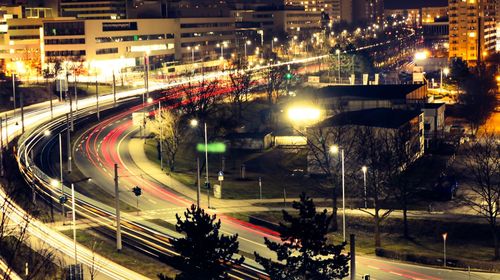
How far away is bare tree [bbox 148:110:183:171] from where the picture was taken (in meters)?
86.8

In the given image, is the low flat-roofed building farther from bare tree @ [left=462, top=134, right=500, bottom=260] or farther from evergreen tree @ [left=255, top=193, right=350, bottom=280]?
evergreen tree @ [left=255, top=193, right=350, bottom=280]

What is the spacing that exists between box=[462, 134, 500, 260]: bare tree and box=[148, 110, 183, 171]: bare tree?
2712 centimetres

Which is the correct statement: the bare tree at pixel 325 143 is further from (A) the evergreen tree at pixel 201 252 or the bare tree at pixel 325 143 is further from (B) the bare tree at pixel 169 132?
(A) the evergreen tree at pixel 201 252

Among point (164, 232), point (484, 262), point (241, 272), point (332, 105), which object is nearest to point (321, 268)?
point (241, 272)

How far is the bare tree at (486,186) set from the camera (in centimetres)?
5906

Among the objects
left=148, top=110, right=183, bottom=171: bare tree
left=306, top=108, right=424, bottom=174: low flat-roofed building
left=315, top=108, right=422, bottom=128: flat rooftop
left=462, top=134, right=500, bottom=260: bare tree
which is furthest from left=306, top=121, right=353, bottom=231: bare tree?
left=148, top=110, right=183, bottom=171: bare tree

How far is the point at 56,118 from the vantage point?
106625 mm

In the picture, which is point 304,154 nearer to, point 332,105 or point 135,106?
point 332,105

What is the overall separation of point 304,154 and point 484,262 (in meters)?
40.5

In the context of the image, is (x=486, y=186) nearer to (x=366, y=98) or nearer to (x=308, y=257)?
(x=308, y=257)

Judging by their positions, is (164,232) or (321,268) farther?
(164,232)

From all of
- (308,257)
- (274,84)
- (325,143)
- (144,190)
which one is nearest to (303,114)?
(325,143)

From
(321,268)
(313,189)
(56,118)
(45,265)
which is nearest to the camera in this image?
(321,268)

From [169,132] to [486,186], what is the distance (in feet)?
112
